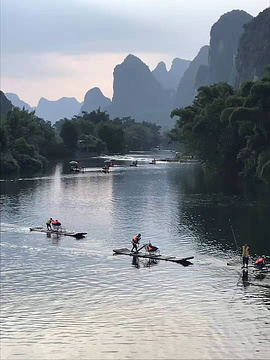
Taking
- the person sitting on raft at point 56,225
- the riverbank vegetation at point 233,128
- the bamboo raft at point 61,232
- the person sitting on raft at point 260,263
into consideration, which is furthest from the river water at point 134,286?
the riverbank vegetation at point 233,128

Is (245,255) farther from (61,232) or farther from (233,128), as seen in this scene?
(233,128)

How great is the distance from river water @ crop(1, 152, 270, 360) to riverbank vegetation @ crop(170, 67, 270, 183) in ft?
49.3

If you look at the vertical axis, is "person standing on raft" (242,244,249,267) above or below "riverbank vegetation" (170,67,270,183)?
below

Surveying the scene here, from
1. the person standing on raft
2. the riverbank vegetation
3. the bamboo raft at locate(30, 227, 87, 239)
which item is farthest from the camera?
the riverbank vegetation

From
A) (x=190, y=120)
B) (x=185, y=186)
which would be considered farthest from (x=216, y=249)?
(x=190, y=120)

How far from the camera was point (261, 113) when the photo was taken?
99938 millimetres

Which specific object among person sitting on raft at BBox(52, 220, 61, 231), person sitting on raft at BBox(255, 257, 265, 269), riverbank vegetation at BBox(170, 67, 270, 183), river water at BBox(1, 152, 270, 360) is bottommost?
river water at BBox(1, 152, 270, 360)

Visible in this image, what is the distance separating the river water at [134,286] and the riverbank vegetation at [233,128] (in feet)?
49.3

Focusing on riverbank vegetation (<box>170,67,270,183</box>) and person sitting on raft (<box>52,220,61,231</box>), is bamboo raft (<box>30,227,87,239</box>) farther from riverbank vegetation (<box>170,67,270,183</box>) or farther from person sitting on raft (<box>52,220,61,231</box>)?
riverbank vegetation (<box>170,67,270,183</box>)

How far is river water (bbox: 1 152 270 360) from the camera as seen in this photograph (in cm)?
3544

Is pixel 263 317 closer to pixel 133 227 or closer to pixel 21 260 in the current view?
pixel 21 260

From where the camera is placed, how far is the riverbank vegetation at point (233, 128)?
100 m

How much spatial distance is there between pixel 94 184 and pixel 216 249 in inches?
2776

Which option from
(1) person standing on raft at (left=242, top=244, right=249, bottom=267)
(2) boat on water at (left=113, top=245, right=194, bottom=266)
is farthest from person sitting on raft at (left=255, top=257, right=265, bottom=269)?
(2) boat on water at (left=113, top=245, right=194, bottom=266)
